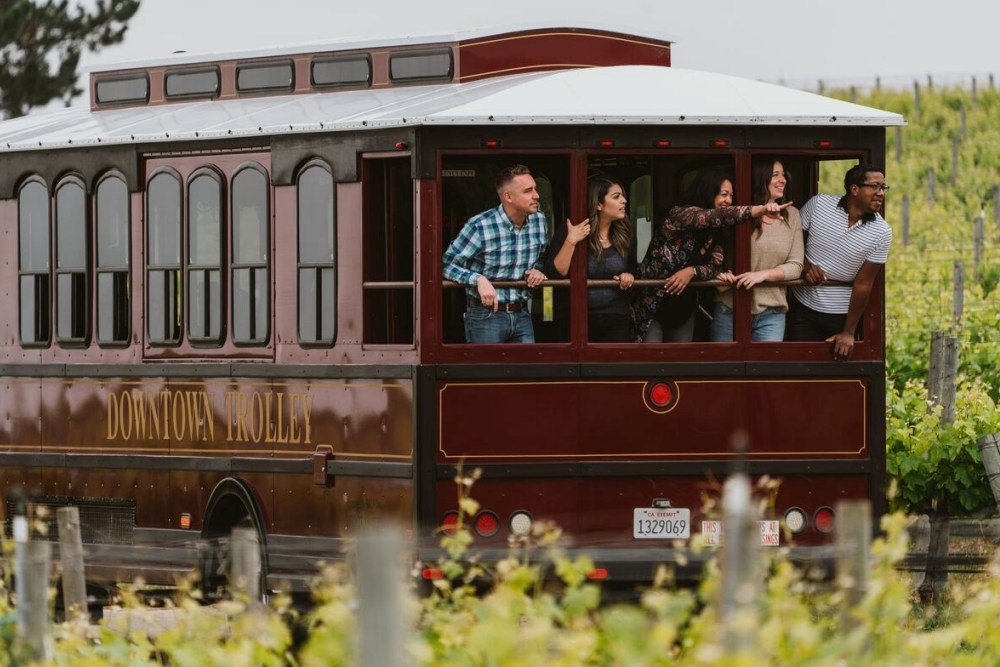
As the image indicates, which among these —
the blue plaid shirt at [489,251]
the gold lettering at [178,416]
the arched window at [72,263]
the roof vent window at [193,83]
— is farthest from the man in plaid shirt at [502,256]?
the arched window at [72,263]

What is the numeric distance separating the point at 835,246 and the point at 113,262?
4.18 m

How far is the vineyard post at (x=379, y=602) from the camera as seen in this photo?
186 inches

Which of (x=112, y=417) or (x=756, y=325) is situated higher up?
(x=756, y=325)

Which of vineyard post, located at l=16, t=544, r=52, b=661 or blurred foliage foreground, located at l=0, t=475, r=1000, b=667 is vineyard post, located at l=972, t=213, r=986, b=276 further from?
vineyard post, located at l=16, t=544, r=52, b=661

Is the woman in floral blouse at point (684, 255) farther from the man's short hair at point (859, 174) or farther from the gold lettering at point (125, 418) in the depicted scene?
the gold lettering at point (125, 418)

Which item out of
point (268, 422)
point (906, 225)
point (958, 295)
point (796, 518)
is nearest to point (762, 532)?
point (796, 518)

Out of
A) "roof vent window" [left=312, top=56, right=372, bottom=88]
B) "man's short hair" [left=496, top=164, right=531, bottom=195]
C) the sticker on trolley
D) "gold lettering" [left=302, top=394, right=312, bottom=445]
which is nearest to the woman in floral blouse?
"man's short hair" [left=496, top=164, right=531, bottom=195]

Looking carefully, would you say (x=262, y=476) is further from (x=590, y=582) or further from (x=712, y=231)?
(x=712, y=231)

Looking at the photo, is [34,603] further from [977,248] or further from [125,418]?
[977,248]

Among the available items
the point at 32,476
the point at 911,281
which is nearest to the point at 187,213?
the point at 32,476

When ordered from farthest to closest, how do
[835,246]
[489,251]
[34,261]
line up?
[34,261], [835,246], [489,251]

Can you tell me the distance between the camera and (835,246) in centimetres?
1052

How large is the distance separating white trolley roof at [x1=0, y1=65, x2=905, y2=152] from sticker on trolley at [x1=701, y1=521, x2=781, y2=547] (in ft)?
6.51

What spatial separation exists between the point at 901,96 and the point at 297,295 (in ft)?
151
